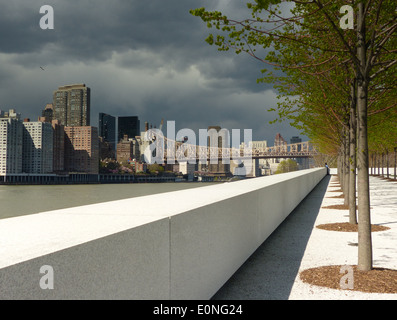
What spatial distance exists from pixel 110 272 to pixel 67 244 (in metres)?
0.45

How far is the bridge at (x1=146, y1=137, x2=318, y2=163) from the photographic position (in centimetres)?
10638

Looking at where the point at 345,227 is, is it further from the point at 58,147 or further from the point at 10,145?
the point at 58,147

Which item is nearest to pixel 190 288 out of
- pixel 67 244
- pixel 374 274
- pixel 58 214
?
pixel 58 214

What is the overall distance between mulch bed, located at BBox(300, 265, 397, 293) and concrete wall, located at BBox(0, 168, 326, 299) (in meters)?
1.18

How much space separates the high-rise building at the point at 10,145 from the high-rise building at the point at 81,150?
2186 cm

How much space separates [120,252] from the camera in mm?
2893

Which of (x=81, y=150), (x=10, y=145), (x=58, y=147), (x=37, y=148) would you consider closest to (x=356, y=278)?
(x=37, y=148)

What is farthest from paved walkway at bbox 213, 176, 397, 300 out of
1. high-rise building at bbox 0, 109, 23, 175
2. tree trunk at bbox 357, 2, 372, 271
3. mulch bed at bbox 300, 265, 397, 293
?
high-rise building at bbox 0, 109, 23, 175

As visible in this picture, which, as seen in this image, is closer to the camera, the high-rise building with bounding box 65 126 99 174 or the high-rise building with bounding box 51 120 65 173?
the high-rise building with bounding box 51 120 65 173

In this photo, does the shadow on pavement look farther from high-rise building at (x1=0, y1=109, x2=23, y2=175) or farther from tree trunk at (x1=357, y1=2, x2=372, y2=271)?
high-rise building at (x1=0, y1=109, x2=23, y2=175)

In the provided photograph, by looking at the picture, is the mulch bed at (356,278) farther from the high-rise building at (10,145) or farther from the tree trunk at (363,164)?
the high-rise building at (10,145)

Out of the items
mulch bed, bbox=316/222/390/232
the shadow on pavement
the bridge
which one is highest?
the bridge

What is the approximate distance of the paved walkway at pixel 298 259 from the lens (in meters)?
5.12

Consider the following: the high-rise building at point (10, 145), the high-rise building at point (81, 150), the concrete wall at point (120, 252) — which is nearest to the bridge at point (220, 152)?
the high-rise building at point (81, 150)
